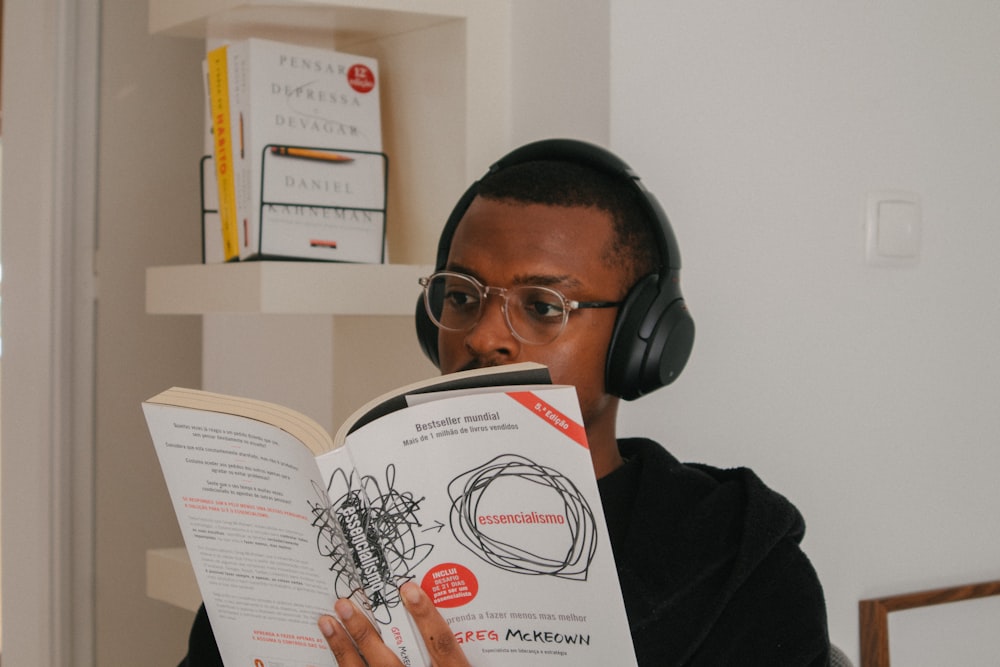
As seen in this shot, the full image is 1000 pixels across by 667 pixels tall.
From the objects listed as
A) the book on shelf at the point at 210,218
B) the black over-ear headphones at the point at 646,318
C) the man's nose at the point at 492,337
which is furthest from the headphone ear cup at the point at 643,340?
the book on shelf at the point at 210,218

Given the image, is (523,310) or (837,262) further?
(837,262)

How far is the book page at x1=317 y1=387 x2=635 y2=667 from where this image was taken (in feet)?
2.43

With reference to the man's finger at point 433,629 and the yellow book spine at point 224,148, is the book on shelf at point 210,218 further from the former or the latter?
the man's finger at point 433,629

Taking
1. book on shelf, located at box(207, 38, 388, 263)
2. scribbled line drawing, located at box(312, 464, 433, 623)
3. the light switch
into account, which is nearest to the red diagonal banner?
scribbled line drawing, located at box(312, 464, 433, 623)

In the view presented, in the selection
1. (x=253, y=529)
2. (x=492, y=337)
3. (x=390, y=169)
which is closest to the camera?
(x=253, y=529)

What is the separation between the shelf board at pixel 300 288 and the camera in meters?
1.27

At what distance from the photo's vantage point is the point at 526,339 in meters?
1.00

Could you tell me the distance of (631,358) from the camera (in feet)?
3.30

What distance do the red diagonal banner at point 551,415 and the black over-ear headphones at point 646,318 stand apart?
286 millimetres

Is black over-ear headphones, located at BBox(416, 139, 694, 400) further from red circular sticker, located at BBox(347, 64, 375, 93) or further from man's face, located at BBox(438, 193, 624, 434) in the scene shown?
red circular sticker, located at BBox(347, 64, 375, 93)

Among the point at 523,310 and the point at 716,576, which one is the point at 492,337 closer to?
the point at 523,310

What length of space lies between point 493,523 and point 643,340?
311 millimetres

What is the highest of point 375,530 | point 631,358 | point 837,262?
point 837,262

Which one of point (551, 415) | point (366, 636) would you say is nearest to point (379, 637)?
point (366, 636)
